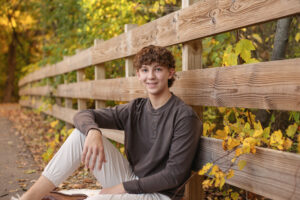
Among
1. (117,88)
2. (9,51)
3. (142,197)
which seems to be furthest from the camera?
(9,51)

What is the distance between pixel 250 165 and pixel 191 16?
1.21 m

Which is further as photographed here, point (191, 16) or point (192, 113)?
point (191, 16)

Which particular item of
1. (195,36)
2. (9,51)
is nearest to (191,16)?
(195,36)

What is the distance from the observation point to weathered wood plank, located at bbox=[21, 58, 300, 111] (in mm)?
1744

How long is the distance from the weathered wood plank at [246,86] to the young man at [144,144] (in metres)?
0.18

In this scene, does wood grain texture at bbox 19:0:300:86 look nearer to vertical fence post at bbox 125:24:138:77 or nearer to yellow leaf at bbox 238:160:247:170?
vertical fence post at bbox 125:24:138:77

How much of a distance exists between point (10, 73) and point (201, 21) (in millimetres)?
19648

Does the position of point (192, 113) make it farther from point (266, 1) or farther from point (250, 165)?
point (266, 1)

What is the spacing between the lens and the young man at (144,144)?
2211 mm

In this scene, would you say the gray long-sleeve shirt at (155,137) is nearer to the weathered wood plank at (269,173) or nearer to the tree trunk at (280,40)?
the weathered wood plank at (269,173)

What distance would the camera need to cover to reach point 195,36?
→ 2482 millimetres

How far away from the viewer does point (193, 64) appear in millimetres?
2648

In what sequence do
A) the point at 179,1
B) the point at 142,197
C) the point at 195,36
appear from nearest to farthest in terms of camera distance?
the point at 142,197 → the point at 195,36 → the point at 179,1

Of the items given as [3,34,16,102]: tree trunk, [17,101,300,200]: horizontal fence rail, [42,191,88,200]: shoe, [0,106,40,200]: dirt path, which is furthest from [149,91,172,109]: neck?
[3,34,16,102]: tree trunk
